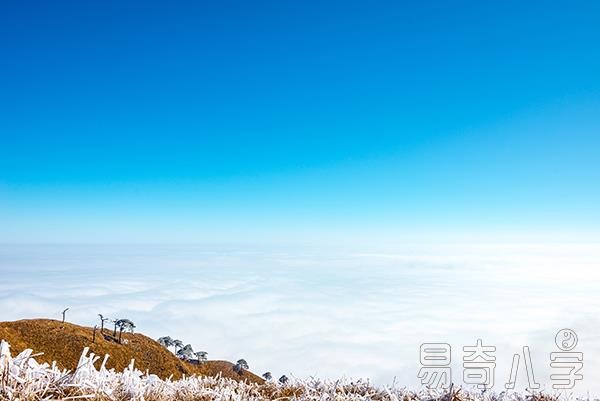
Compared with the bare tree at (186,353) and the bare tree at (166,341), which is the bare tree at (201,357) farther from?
the bare tree at (166,341)

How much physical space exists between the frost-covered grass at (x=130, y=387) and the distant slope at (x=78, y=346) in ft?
130

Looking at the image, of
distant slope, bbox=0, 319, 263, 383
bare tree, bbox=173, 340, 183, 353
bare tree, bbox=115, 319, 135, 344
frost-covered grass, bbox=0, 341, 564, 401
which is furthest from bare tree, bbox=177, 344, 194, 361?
frost-covered grass, bbox=0, 341, 564, 401

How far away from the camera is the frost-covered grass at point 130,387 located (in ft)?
10.1

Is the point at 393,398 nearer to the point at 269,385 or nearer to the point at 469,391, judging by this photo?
the point at 469,391

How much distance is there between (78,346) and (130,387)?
52748 mm

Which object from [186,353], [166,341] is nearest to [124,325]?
[166,341]

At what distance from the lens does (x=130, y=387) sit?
378 cm

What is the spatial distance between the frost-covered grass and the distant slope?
3969cm

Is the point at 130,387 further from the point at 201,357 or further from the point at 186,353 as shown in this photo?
the point at 201,357

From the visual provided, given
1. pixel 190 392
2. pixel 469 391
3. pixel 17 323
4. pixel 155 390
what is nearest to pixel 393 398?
pixel 469 391

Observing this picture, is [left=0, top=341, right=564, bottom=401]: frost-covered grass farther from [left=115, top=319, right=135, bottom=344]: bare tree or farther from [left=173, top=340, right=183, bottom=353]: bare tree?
[left=173, top=340, right=183, bottom=353]: bare tree

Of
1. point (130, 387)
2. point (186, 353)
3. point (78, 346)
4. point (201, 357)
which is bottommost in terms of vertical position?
point (201, 357)

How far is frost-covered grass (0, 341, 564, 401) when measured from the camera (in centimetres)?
306

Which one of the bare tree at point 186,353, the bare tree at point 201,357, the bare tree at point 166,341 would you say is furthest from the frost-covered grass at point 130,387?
the bare tree at point 201,357
